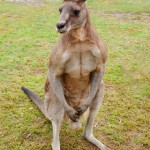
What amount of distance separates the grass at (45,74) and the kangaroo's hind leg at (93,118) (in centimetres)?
7

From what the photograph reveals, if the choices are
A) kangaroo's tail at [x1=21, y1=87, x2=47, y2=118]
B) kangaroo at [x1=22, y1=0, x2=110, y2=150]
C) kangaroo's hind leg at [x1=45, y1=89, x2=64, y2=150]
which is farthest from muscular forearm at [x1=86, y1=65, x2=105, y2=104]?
kangaroo's tail at [x1=21, y1=87, x2=47, y2=118]

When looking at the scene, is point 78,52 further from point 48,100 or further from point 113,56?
point 113,56

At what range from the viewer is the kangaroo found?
236cm

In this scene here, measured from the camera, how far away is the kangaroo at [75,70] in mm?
2363

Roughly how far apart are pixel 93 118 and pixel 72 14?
1.19 meters

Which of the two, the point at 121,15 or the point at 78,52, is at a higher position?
the point at 78,52

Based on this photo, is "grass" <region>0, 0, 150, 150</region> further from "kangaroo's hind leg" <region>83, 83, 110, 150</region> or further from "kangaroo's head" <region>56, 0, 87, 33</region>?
"kangaroo's head" <region>56, 0, 87, 33</region>

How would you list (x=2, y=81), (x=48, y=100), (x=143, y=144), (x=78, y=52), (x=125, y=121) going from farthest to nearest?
(x=2, y=81), (x=125, y=121), (x=143, y=144), (x=48, y=100), (x=78, y=52)

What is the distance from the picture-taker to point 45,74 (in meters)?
4.59

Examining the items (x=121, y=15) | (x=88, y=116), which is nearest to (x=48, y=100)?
(x=88, y=116)

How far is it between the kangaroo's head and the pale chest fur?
0.75 ft

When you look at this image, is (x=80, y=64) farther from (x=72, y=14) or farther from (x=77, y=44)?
(x=72, y=14)

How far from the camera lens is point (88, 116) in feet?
10.1

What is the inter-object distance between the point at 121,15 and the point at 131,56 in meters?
3.11
